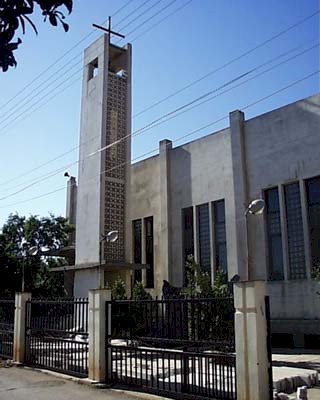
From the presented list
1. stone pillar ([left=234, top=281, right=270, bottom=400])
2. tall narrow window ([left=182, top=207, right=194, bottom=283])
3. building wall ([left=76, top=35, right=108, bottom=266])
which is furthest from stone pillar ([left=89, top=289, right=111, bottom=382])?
tall narrow window ([left=182, top=207, right=194, bottom=283])

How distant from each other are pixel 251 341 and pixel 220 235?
15.8 metres

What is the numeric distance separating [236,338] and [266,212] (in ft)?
46.3

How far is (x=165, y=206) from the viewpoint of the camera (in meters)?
25.4

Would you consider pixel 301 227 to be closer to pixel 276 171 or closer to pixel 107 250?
pixel 276 171

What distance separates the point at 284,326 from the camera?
64.4ft

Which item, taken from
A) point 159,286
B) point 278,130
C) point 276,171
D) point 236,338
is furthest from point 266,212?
point 236,338

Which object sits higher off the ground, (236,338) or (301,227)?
(301,227)

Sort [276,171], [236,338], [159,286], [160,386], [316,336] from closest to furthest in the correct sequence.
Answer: [236,338]
[160,386]
[316,336]
[276,171]
[159,286]

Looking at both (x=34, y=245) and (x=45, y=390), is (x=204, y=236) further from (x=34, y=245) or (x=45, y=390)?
(x=45, y=390)

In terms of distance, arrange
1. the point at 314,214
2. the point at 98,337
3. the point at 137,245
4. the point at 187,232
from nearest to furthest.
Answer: the point at 98,337
the point at 314,214
the point at 187,232
the point at 137,245

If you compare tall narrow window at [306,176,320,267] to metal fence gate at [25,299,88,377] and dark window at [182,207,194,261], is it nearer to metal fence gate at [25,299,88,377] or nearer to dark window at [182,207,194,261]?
dark window at [182,207,194,261]

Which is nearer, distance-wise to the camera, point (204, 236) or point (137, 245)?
point (204, 236)

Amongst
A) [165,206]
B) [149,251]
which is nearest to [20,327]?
[165,206]

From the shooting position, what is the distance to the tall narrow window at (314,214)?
19.2 m
